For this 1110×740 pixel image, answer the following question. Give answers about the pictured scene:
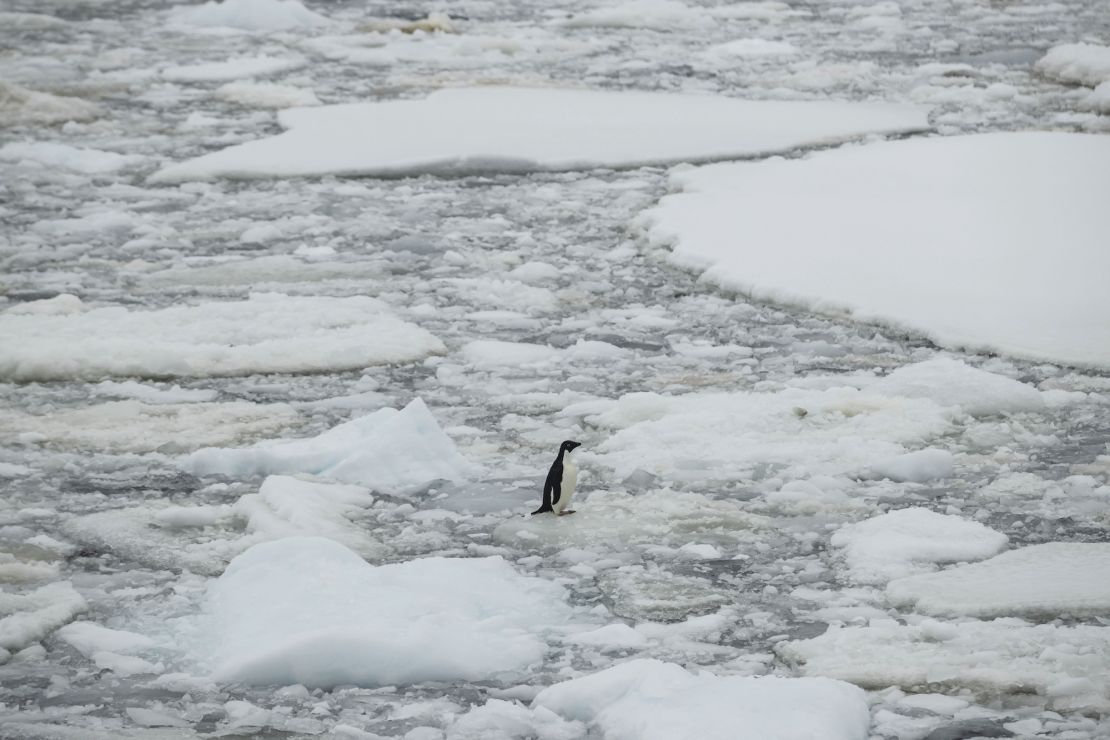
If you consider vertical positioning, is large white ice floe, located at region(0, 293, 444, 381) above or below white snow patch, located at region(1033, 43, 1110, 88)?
below

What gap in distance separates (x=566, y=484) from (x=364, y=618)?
2.49 ft

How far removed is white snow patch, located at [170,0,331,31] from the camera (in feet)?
41.0

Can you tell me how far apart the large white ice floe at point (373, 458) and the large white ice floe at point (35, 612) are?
76cm

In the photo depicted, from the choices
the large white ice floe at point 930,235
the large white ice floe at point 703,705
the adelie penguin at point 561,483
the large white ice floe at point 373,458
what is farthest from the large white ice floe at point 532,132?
the large white ice floe at point 703,705

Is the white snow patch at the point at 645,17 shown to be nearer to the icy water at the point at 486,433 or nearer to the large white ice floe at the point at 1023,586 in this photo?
the icy water at the point at 486,433

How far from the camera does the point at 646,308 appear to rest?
5367 mm

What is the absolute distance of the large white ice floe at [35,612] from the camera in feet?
9.85

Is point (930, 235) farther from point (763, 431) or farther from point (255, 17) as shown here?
point (255, 17)

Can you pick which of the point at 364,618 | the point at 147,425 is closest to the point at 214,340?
the point at 147,425

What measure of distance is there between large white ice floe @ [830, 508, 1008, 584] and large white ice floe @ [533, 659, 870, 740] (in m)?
0.64

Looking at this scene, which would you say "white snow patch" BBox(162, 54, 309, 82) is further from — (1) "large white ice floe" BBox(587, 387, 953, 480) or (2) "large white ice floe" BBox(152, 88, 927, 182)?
(1) "large white ice floe" BBox(587, 387, 953, 480)

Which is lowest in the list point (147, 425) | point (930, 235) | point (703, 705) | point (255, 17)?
point (147, 425)

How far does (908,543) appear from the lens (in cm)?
339

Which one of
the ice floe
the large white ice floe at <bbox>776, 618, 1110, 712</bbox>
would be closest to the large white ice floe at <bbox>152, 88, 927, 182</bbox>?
the ice floe
